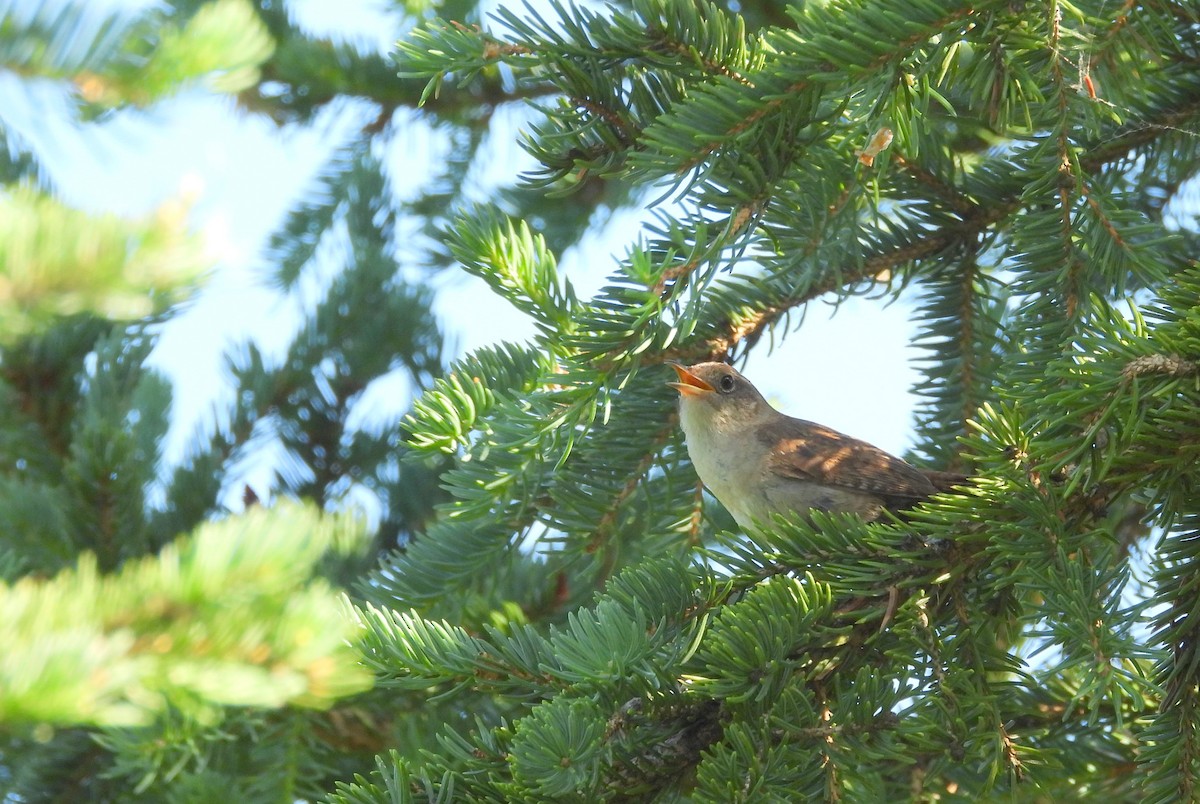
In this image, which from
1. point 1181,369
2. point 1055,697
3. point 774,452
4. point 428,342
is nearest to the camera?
point 1181,369

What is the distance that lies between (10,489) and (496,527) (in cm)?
133

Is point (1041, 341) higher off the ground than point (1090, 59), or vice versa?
point (1090, 59)

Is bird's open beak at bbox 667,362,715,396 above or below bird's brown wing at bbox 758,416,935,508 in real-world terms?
below

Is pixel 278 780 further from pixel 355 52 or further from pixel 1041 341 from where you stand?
pixel 355 52

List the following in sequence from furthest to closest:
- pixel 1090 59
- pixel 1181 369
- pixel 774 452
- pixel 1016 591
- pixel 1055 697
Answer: pixel 774 452
pixel 1055 697
pixel 1090 59
pixel 1016 591
pixel 1181 369

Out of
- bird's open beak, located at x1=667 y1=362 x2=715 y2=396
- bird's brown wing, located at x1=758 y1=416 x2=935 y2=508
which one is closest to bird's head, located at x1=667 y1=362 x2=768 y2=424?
bird's open beak, located at x1=667 y1=362 x2=715 y2=396

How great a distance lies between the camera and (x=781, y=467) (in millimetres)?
3477

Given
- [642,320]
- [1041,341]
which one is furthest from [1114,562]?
[642,320]

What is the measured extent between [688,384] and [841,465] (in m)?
0.78

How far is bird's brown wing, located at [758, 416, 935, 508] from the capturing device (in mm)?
3240

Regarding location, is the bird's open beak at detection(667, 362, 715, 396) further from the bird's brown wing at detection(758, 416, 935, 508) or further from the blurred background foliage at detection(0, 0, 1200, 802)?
the bird's brown wing at detection(758, 416, 935, 508)

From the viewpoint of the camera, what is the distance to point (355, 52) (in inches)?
157

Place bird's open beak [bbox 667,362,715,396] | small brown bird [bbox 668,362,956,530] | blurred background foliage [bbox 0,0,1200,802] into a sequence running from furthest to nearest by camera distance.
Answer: small brown bird [bbox 668,362,956,530] < bird's open beak [bbox 667,362,715,396] < blurred background foliage [bbox 0,0,1200,802]

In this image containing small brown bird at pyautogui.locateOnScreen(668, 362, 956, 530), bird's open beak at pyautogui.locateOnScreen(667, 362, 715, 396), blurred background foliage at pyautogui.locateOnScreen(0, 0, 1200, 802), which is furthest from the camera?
small brown bird at pyautogui.locateOnScreen(668, 362, 956, 530)
